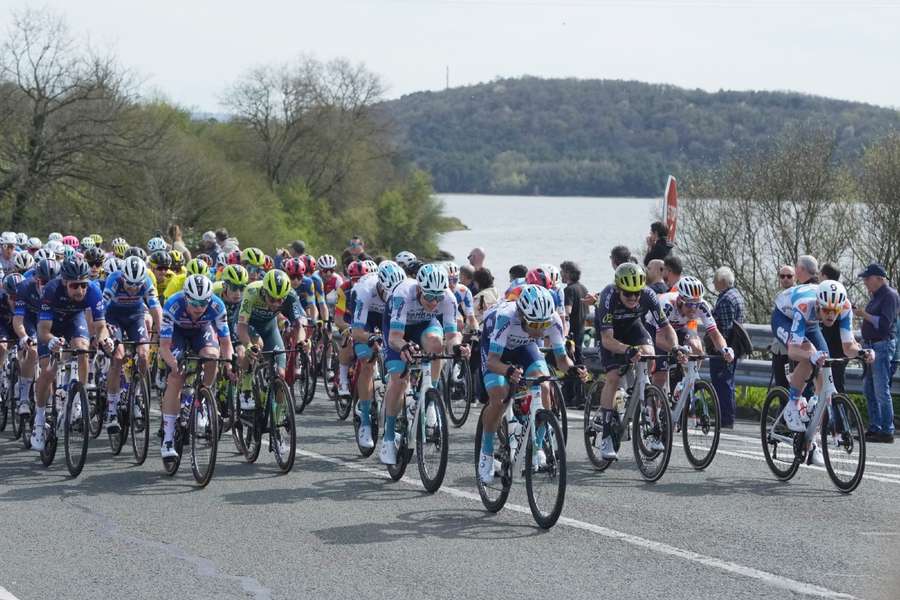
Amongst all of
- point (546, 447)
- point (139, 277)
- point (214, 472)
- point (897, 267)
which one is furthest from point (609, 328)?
point (897, 267)

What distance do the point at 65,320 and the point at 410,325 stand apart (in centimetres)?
355

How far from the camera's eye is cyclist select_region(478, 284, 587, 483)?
361 inches

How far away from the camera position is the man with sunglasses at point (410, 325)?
1042 cm

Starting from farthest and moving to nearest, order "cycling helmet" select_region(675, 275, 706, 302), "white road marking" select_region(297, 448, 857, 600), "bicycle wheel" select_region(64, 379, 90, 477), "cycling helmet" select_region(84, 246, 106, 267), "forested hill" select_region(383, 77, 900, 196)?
"forested hill" select_region(383, 77, 900, 196), "cycling helmet" select_region(84, 246, 106, 267), "cycling helmet" select_region(675, 275, 706, 302), "bicycle wheel" select_region(64, 379, 90, 477), "white road marking" select_region(297, 448, 857, 600)

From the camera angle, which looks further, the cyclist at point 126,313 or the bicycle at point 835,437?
the cyclist at point 126,313

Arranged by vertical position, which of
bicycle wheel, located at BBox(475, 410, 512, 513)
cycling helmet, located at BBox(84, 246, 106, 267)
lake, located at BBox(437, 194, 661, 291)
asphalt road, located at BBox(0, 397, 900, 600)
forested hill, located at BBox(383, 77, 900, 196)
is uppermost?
forested hill, located at BBox(383, 77, 900, 196)

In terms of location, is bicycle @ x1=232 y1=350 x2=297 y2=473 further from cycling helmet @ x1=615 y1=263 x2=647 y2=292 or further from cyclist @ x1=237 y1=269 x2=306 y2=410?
cycling helmet @ x1=615 y1=263 x2=647 y2=292

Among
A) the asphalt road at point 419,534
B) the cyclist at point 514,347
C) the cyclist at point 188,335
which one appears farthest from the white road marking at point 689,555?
the cyclist at point 188,335

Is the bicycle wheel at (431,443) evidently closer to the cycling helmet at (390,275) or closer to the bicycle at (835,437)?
the cycling helmet at (390,275)

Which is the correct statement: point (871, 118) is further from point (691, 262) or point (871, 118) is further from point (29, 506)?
point (29, 506)

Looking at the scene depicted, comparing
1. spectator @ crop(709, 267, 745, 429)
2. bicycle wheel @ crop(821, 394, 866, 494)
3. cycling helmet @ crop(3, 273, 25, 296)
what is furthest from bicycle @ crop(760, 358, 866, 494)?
cycling helmet @ crop(3, 273, 25, 296)

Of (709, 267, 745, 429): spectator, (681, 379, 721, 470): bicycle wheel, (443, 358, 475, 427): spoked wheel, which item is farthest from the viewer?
(443, 358, 475, 427): spoked wheel

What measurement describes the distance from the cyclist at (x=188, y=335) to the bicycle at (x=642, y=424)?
3466mm

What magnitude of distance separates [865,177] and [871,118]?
22.8 feet
